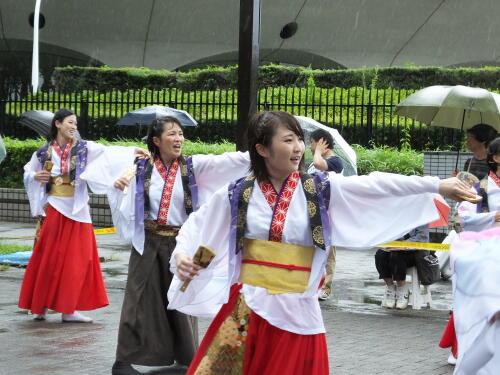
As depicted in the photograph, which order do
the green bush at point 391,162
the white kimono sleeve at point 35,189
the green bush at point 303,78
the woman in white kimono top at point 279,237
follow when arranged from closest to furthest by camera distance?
the woman in white kimono top at point 279,237 → the white kimono sleeve at point 35,189 → the green bush at point 391,162 → the green bush at point 303,78

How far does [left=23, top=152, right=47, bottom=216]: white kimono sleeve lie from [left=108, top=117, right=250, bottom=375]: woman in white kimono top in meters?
2.35

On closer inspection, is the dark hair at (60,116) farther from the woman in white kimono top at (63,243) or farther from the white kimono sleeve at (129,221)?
the white kimono sleeve at (129,221)

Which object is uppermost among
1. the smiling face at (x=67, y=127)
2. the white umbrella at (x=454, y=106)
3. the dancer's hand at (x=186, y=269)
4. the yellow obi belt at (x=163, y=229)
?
the white umbrella at (x=454, y=106)

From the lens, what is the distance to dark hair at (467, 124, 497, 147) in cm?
789

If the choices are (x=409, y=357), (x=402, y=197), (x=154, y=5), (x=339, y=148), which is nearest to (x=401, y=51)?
(x=154, y=5)

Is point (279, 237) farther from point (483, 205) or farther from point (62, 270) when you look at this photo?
point (62, 270)

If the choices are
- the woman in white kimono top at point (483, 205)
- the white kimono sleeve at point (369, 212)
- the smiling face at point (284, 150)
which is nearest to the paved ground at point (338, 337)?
the woman in white kimono top at point (483, 205)

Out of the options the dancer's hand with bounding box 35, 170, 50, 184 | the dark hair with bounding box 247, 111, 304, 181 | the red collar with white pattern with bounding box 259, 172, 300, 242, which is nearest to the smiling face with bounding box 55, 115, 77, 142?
the dancer's hand with bounding box 35, 170, 50, 184

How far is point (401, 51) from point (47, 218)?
76.8ft

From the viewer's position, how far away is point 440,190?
4422mm

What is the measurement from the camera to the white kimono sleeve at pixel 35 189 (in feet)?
28.9

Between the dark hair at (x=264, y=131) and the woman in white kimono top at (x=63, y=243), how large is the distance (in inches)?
159

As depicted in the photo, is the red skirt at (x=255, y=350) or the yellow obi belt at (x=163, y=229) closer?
the red skirt at (x=255, y=350)

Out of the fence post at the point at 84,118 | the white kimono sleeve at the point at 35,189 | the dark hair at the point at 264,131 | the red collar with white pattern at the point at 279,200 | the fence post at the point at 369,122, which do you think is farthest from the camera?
the fence post at the point at 84,118
